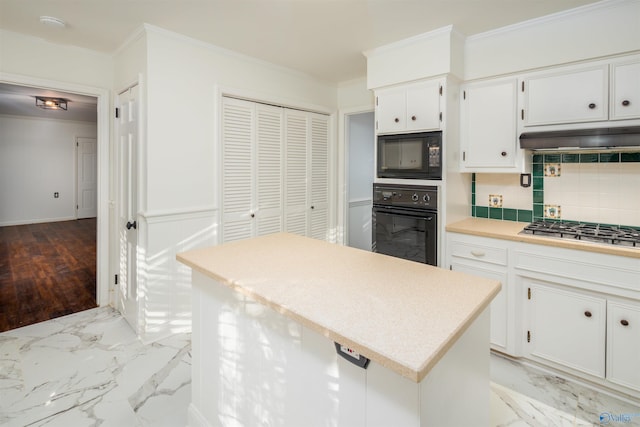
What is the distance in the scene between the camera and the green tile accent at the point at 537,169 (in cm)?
270

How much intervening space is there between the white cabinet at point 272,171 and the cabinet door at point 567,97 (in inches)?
82.4

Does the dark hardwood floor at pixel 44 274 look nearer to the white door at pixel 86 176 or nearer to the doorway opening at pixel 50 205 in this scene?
the doorway opening at pixel 50 205

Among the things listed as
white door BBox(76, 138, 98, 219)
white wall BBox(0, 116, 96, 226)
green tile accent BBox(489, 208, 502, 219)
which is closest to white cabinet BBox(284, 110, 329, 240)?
green tile accent BBox(489, 208, 502, 219)

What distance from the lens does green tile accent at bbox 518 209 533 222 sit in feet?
9.12

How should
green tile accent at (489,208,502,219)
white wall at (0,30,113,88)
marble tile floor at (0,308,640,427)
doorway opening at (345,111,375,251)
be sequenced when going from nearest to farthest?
marble tile floor at (0,308,640,427) < white wall at (0,30,113,88) < green tile accent at (489,208,502,219) < doorway opening at (345,111,375,251)

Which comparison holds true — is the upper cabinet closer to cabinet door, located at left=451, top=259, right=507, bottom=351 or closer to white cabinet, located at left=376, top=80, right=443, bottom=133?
white cabinet, located at left=376, top=80, right=443, bottom=133

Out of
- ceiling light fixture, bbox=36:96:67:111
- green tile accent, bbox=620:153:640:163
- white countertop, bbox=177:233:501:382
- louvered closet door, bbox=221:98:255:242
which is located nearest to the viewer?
white countertop, bbox=177:233:501:382

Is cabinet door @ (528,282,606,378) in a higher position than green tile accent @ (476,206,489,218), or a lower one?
lower

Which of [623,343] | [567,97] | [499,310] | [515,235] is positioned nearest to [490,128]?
[567,97]

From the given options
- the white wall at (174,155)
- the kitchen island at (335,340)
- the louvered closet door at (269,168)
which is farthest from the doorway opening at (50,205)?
the kitchen island at (335,340)

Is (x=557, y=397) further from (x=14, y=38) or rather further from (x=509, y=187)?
(x=14, y=38)

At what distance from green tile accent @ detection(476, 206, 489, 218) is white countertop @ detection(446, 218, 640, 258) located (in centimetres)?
6

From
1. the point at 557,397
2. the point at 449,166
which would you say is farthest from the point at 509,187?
the point at 557,397

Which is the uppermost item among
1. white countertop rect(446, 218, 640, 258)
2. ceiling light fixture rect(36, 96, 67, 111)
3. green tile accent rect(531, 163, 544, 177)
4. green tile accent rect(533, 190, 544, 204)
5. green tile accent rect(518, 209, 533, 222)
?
ceiling light fixture rect(36, 96, 67, 111)
